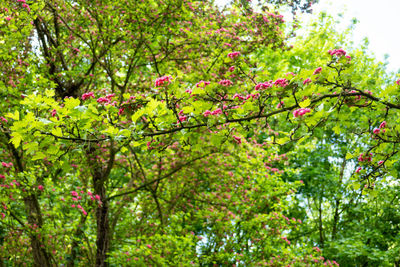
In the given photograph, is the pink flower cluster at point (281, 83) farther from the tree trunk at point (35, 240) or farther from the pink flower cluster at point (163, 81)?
the tree trunk at point (35, 240)

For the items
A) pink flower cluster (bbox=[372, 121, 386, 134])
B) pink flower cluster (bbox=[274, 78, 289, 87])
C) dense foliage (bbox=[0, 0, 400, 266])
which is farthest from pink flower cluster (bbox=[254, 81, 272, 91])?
pink flower cluster (bbox=[372, 121, 386, 134])

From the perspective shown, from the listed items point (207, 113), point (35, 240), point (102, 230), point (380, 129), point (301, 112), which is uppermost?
point (102, 230)

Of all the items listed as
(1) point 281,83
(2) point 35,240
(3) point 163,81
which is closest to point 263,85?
(1) point 281,83

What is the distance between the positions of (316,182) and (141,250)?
9.99 meters

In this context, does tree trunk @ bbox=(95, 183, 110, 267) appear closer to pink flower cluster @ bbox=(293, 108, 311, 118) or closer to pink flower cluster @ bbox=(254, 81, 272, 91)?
pink flower cluster @ bbox=(254, 81, 272, 91)

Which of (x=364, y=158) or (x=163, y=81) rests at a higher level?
(x=163, y=81)

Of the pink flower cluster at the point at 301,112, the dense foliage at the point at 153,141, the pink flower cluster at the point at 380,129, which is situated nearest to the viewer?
the pink flower cluster at the point at 301,112

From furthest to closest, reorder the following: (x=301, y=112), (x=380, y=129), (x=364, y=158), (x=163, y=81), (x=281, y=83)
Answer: (x=364, y=158), (x=380, y=129), (x=281, y=83), (x=163, y=81), (x=301, y=112)

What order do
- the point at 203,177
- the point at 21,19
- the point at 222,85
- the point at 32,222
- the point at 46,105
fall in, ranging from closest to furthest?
1. the point at 46,105
2. the point at 222,85
3. the point at 21,19
4. the point at 32,222
5. the point at 203,177

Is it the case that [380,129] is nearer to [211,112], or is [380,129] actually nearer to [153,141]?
[211,112]

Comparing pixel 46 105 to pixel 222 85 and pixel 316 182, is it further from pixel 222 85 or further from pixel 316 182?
pixel 316 182

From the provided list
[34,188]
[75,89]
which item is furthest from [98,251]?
[75,89]

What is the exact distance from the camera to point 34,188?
6.78 meters

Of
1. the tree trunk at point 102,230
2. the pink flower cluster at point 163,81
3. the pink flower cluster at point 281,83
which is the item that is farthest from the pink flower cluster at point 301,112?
the tree trunk at point 102,230
